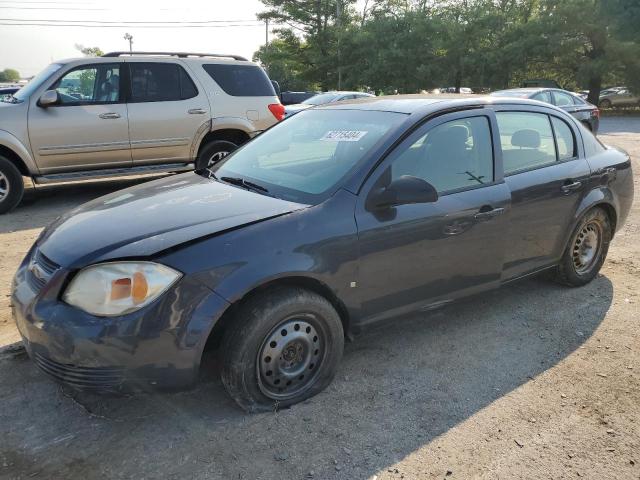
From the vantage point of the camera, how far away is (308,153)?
3.52 meters

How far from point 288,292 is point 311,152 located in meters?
1.14

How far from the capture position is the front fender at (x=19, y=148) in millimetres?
6711

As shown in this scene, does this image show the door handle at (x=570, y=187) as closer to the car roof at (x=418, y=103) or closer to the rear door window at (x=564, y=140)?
the rear door window at (x=564, y=140)

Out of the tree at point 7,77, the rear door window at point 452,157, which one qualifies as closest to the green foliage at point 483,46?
the rear door window at point 452,157

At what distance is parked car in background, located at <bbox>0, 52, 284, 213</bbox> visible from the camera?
6.89 meters

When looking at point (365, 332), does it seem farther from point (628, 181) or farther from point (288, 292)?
point (628, 181)

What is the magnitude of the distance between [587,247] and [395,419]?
8.79 ft

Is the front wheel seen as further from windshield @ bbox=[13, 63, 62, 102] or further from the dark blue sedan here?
windshield @ bbox=[13, 63, 62, 102]

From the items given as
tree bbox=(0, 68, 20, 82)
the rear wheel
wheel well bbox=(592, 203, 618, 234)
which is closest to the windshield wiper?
wheel well bbox=(592, 203, 618, 234)

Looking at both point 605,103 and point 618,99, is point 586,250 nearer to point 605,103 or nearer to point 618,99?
point 618,99

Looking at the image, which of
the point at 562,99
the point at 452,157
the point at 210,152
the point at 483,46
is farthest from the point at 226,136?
the point at 483,46

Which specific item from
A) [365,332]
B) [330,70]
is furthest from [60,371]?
[330,70]

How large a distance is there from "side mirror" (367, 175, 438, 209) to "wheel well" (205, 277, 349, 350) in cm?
54

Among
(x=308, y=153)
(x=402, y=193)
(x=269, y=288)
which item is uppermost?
(x=308, y=153)
